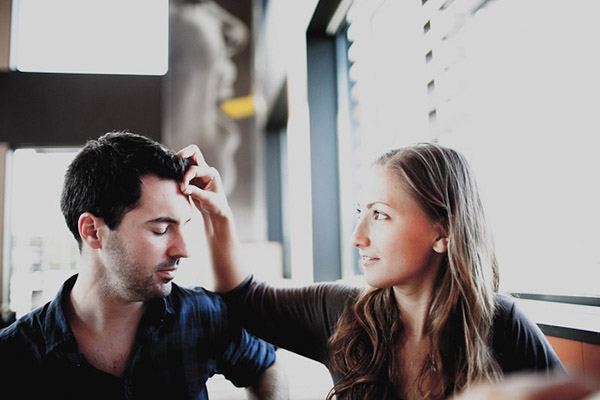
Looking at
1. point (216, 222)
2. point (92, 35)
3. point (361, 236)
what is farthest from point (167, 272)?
point (92, 35)

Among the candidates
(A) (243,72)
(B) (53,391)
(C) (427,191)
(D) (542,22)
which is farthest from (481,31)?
(A) (243,72)

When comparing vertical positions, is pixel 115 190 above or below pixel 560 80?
below

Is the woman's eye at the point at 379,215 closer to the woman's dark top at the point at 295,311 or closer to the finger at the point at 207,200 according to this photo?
the woman's dark top at the point at 295,311

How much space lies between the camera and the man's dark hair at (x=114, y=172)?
4.22 ft

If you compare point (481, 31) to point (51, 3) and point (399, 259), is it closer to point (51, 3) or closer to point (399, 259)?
point (399, 259)

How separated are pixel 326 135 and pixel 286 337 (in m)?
1.32

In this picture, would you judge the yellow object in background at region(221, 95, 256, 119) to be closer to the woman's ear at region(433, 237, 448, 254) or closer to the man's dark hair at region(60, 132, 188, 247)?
the man's dark hair at region(60, 132, 188, 247)

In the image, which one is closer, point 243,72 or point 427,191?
point 427,191

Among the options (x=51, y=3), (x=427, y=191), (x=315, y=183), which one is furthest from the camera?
(x=51, y=3)

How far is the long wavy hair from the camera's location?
1.00m

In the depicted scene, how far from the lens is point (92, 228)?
132 cm

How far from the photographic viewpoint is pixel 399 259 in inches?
41.2

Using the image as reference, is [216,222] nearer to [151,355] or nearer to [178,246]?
[178,246]

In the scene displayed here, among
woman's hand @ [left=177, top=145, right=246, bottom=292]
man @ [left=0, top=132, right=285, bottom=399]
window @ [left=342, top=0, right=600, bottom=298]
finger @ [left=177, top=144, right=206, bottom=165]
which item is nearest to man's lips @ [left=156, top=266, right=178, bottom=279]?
man @ [left=0, top=132, right=285, bottom=399]
